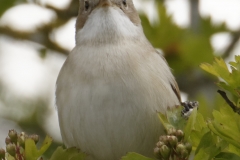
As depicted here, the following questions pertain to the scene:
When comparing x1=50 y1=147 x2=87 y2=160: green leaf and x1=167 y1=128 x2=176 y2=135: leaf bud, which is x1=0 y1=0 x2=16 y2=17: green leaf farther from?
x1=167 y1=128 x2=176 y2=135: leaf bud

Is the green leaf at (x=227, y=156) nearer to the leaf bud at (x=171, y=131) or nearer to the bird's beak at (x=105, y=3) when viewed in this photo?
the leaf bud at (x=171, y=131)

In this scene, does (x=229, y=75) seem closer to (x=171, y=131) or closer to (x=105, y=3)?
(x=171, y=131)

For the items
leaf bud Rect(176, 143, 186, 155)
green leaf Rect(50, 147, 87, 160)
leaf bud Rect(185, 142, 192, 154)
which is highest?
leaf bud Rect(176, 143, 186, 155)

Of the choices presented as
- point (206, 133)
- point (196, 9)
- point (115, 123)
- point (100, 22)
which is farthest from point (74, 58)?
point (196, 9)

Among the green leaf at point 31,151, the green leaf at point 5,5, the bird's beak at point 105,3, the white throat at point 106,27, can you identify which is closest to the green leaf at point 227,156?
the green leaf at point 31,151

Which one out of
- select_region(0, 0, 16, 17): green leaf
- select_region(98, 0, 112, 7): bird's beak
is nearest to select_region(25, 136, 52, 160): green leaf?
select_region(98, 0, 112, 7): bird's beak

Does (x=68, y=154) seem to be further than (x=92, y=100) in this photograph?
No

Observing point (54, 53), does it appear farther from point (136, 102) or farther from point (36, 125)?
point (136, 102)
